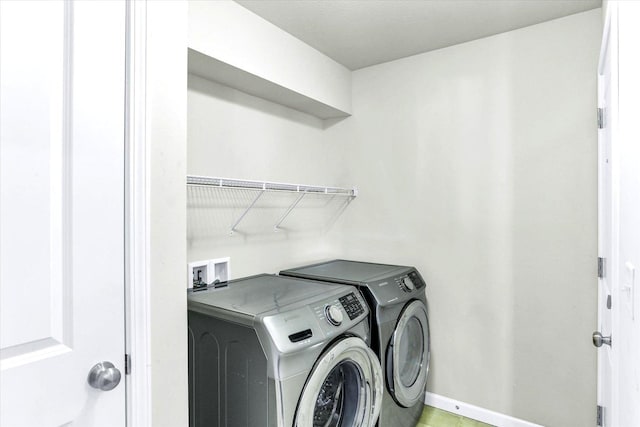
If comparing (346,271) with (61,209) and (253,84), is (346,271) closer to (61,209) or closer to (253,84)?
(253,84)

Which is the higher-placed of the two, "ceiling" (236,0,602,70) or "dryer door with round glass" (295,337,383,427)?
"ceiling" (236,0,602,70)

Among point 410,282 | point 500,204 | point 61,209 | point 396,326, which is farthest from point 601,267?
point 61,209

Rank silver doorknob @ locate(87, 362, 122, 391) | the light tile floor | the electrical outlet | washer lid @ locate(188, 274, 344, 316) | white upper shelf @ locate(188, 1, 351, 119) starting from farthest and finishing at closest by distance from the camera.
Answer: the light tile floor → the electrical outlet → white upper shelf @ locate(188, 1, 351, 119) → washer lid @ locate(188, 274, 344, 316) → silver doorknob @ locate(87, 362, 122, 391)

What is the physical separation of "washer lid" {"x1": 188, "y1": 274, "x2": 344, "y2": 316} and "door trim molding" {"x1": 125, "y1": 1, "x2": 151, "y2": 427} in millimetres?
417

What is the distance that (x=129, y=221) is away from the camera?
105 centimetres

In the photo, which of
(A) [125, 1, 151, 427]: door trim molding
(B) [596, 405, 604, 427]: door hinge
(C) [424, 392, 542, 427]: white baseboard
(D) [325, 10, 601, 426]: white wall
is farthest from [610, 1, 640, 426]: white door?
(A) [125, 1, 151, 427]: door trim molding

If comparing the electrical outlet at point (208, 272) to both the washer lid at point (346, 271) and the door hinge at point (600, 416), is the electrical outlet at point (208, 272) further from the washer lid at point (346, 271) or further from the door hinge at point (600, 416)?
the door hinge at point (600, 416)

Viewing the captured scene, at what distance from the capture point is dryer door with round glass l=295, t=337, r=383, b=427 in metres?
1.61

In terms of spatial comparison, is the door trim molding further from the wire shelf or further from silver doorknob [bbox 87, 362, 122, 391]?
the wire shelf

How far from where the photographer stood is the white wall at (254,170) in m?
1.97

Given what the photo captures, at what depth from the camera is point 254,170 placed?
2.30 m

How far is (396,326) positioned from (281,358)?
3.07 feet

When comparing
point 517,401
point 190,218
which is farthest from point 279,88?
point 517,401

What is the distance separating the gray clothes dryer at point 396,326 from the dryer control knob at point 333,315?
373mm
